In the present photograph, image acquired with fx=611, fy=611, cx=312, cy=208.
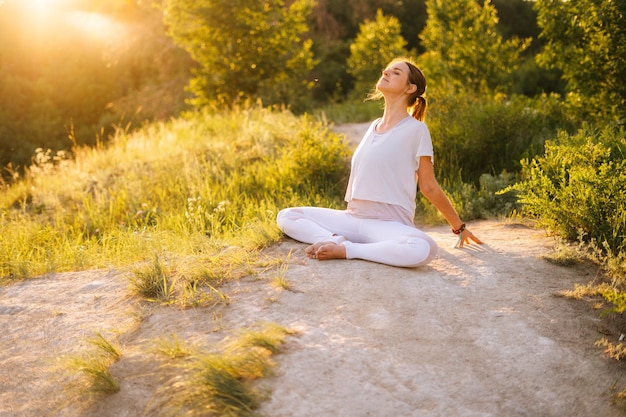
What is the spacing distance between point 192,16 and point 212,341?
10702mm

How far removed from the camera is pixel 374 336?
3.15 m

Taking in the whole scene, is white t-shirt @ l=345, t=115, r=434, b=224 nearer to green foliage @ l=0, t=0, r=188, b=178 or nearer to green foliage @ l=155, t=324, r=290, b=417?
green foliage @ l=155, t=324, r=290, b=417

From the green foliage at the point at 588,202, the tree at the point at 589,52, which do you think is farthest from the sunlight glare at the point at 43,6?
the green foliage at the point at 588,202

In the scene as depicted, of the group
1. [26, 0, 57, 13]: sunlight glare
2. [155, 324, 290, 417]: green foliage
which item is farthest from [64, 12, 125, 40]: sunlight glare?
[155, 324, 290, 417]: green foliage

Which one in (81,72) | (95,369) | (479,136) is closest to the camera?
(95,369)

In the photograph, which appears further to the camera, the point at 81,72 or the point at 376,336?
the point at 81,72

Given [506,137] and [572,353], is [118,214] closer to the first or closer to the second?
[506,137]

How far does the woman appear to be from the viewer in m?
4.14

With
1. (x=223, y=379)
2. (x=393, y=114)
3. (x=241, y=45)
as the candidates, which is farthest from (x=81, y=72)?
(x=223, y=379)

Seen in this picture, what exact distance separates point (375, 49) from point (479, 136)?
10.8 metres

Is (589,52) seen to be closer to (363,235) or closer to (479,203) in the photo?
(479,203)

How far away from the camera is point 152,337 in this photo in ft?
10.8

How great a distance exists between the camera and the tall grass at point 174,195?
502 centimetres

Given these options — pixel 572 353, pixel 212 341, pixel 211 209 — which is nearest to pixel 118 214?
pixel 211 209
